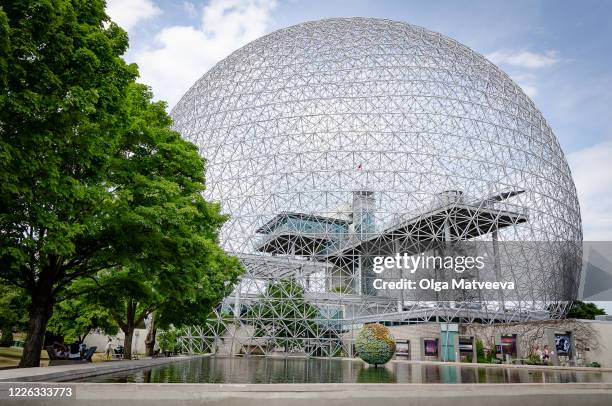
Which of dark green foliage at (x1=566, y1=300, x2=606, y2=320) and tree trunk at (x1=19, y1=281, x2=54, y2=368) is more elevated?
dark green foliage at (x1=566, y1=300, x2=606, y2=320)

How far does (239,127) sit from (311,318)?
15579 millimetres

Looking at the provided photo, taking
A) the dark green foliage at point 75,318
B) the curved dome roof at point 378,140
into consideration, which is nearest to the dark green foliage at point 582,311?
the curved dome roof at point 378,140

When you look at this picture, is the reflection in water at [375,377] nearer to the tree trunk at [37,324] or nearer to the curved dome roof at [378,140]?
the tree trunk at [37,324]

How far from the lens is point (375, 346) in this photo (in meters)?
17.6

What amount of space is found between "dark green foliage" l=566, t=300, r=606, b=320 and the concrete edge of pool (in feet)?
119

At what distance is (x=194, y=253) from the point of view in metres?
12.8

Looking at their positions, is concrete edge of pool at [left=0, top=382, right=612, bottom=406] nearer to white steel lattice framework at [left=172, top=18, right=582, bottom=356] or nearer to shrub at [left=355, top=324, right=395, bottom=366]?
shrub at [left=355, top=324, right=395, bottom=366]

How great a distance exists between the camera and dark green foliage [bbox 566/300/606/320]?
128 ft

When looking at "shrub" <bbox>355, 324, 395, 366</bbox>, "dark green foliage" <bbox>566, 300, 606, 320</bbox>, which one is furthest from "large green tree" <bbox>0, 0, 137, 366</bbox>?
"dark green foliage" <bbox>566, 300, 606, 320</bbox>

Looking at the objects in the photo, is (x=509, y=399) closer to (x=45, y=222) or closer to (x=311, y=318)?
(x=45, y=222)

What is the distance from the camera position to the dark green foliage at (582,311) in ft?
128

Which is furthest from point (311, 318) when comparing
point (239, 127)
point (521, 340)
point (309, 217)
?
point (239, 127)

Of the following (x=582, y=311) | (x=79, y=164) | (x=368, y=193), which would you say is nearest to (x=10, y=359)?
(x=79, y=164)

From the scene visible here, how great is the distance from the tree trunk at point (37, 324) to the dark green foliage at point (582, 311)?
38310mm
